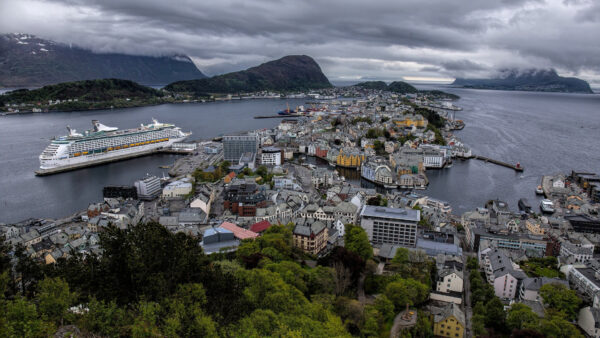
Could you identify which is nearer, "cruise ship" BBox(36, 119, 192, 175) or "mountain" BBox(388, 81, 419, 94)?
"cruise ship" BBox(36, 119, 192, 175)

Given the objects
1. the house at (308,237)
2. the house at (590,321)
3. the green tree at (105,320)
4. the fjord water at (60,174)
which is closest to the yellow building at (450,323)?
the house at (590,321)

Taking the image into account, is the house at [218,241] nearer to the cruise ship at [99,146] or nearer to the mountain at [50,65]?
the cruise ship at [99,146]

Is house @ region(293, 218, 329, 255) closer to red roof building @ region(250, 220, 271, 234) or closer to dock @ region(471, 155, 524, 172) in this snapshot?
red roof building @ region(250, 220, 271, 234)

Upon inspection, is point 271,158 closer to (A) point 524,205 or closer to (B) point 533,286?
(A) point 524,205

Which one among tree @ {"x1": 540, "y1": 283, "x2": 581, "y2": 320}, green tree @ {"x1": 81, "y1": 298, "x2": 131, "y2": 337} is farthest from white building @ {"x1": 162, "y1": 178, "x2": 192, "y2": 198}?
tree @ {"x1": 540, "y1": 283, "x2": 581, "y2": 320}

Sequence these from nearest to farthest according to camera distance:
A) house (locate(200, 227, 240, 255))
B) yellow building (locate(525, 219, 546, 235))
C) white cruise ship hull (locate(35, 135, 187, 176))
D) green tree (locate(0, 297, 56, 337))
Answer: green tree (locate(0, 297, 56, 337)) → house (locate(200, 227, 240, 255)) → yellow building (locate(525, 219, 546, 235)) → white cruise ship hull (locate(35, 135, 187, 176))

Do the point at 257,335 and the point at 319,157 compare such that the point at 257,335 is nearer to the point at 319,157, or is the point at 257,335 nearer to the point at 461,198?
the point at 461,198

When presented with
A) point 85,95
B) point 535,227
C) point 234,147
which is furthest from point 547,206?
point 85,95
